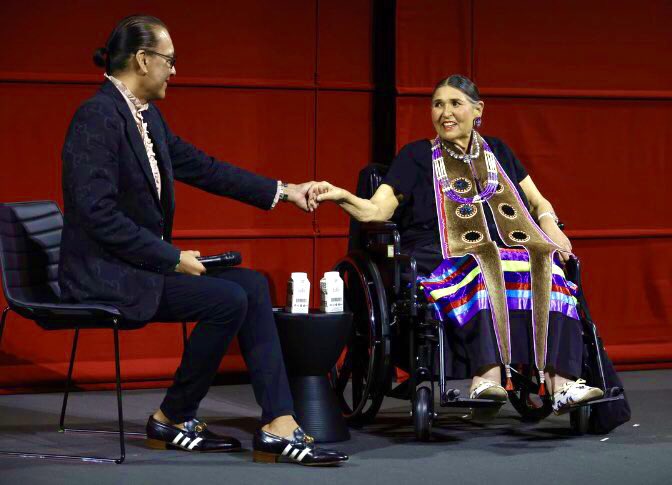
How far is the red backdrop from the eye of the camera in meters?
4.57

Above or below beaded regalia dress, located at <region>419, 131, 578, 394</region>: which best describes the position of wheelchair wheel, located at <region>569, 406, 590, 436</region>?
below

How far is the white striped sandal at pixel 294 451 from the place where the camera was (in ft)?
10.7

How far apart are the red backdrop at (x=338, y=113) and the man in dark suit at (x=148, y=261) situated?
1253 mm

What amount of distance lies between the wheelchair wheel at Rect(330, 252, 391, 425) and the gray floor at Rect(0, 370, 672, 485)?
12 centimetres

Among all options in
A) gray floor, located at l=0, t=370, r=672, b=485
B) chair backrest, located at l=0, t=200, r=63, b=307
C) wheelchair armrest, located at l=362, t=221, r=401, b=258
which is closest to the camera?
gray floor, located at l=0, t=370, r=672, b=485

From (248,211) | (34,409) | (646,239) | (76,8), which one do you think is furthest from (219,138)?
(646,239)

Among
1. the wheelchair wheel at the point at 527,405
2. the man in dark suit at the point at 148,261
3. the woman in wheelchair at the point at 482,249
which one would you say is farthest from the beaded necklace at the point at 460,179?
the man in dark suit at the point at 148,261

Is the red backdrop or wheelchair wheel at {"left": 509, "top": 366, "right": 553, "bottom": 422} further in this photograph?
the red backdrop

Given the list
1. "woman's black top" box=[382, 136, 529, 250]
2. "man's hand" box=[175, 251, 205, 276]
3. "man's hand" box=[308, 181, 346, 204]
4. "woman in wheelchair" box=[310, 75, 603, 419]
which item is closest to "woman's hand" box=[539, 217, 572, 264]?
"woman in wheelchair" box=[310, 75, 603, 419]

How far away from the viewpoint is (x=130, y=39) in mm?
3363

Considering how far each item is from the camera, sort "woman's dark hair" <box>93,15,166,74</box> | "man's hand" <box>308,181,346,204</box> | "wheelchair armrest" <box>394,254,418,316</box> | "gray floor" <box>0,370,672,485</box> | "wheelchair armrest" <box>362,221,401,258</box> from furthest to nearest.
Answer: "man's hand" <box>308,181,346,204</box> → "wheelchair armrest" <box>362,221,401,258</box> → "wheelchair armrest" <box>394,254,418,316</box> → "woman's dark hair" <box>93,15,166,74</box> → "gray floor" <box>0,370,672,485</box>

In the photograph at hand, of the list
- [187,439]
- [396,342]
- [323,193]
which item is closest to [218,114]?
[323,193]

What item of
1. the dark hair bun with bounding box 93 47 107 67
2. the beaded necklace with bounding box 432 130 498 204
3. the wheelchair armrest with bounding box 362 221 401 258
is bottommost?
the wheelchair armrest with bounding box 362 221 401 258

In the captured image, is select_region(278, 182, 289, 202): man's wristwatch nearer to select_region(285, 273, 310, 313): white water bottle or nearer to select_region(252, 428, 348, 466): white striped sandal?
select_region(285, 273, 310, 313): white water bottle
